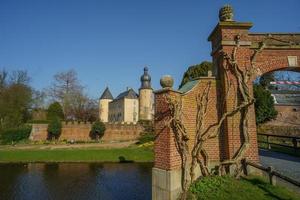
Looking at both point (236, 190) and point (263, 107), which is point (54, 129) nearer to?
point (263, 107)

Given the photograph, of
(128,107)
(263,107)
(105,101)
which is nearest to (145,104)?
(128,107)

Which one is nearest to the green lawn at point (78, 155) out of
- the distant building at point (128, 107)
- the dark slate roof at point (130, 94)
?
the distant building at point (128, 107)

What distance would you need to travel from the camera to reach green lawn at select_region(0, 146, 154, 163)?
25000mm

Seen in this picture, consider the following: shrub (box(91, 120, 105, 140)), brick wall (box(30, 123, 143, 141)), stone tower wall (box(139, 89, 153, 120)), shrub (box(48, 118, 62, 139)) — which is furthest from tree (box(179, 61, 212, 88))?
stone tower wall (box(139, 89, 153, 120))

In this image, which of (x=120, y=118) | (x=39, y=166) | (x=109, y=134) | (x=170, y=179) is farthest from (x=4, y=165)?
(x=120, y=118)

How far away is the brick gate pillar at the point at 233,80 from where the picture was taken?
8016 mm

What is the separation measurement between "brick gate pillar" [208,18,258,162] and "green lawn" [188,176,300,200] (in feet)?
2.87

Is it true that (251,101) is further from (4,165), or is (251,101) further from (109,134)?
(109,134)

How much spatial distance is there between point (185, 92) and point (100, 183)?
379 inches

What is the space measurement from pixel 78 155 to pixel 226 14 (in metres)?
21.3

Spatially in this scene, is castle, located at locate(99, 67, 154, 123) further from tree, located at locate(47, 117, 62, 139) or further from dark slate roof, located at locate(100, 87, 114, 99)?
tree, located at locate(47, 117, 62, 139)

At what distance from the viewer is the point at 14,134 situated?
36344 mm

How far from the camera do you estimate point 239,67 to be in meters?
8.26

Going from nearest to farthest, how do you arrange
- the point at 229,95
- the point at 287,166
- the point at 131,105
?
the point at 229,95
the point at 287,166
the point at 131,105
